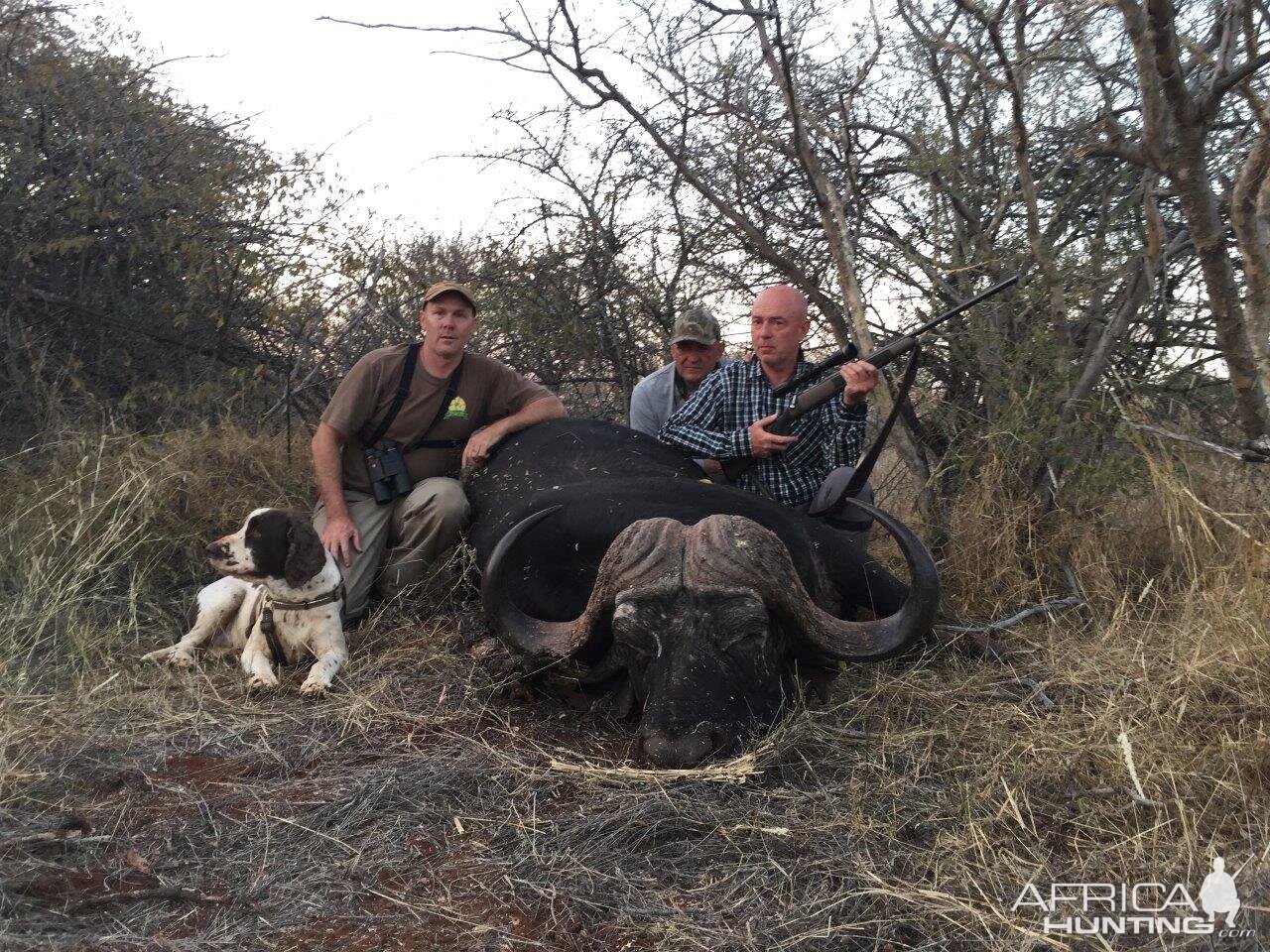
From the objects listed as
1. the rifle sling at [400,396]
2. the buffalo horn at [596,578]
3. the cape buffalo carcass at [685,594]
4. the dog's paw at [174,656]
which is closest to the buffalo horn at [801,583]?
the cape buffalo carcass at [685,594]

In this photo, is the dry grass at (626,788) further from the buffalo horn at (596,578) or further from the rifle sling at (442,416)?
the rifle sling at (442,416)

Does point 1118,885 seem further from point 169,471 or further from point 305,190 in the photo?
point 305,190

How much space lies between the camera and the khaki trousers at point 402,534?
5.02 metres

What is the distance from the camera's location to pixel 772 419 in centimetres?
477

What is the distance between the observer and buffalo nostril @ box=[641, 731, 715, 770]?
313 cm

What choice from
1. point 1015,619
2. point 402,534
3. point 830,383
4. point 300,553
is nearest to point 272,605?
point 300,553

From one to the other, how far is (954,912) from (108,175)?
6661mm

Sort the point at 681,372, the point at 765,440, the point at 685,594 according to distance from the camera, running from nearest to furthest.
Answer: the point at 685,594 < the point at 765,440 < the point at 681,372

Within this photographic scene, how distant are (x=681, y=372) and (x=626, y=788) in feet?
11.1

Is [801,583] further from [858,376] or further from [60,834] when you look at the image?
[60,834]

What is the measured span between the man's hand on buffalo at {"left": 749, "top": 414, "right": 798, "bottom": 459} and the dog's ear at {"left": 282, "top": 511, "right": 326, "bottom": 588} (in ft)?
6.28

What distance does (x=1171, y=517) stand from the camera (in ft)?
13.3

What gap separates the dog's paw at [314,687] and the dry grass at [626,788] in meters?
0.07

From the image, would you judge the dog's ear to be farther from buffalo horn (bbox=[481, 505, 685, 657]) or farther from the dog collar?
buffalo horn (bbox=[481, 505, 685, 657])
